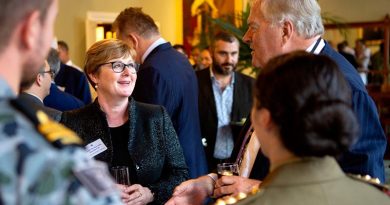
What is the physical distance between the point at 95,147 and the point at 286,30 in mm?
964

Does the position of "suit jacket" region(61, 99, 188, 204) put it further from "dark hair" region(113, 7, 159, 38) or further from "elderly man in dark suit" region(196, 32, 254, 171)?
"elderly man in dark suit" region(196, 32, 254, 171)

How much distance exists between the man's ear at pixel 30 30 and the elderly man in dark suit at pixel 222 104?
12.3 ft

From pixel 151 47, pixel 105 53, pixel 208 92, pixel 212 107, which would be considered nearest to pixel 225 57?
pixel 208 92

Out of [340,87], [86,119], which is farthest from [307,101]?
[86,119]

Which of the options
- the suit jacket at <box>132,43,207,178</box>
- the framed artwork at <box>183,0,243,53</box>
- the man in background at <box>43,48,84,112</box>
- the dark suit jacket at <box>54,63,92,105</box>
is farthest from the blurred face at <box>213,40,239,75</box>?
the framed artwork at <box>183,0,243,53</box>

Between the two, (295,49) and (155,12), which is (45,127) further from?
(155,12)

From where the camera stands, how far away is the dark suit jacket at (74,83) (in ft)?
17.6

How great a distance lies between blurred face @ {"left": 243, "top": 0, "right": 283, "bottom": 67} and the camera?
2.26 meters

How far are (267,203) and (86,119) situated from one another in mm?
1539

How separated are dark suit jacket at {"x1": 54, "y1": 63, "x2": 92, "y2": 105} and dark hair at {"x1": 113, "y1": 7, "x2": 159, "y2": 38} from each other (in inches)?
71.7

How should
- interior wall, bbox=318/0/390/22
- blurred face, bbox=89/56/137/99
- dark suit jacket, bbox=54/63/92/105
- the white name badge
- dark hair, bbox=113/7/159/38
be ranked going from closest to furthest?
the white name badge
blurred face, bbox=89/56/137/99
dark hair, bbox=113/7/159/38
dark suit jacket, bbox=54/63/92/105
interior wall, bbox=318/0/390/22

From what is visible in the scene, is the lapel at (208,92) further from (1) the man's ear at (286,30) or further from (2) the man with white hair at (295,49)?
(1) the man's ear at (286,30)

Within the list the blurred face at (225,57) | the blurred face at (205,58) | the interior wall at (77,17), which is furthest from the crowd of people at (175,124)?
the interior wall at (77,17)

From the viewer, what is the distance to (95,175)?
97 centimetres
